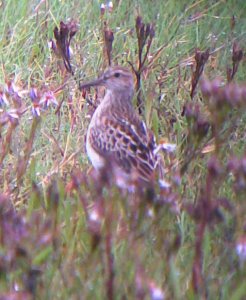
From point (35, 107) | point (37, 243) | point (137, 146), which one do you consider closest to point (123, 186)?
point (37, 243)

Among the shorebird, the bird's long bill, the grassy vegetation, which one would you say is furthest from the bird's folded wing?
the bird's long bill

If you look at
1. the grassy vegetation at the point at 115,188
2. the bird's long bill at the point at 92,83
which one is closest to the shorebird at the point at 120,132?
the bird's long bill at the point at 92,83

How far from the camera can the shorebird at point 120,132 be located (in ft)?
17.5

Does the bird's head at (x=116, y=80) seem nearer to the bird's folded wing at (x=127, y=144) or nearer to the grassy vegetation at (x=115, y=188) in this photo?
the grassy vegetation at (x=115, y=188)

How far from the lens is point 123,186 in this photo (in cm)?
332

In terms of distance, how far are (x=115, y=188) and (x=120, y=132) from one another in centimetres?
231

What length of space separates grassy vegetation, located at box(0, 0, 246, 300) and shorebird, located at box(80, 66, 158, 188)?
0.12 metres

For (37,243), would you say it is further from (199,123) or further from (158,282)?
(199,123)

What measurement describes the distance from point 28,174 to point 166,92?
1.32 meters

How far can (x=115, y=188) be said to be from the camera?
3.36 metres

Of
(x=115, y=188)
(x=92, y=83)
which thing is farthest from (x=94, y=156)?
(x=115, y=188)

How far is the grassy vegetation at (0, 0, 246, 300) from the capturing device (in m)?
3.22

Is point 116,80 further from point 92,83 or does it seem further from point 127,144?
A: point 127,144

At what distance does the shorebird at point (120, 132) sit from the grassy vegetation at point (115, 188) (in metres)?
0.12
